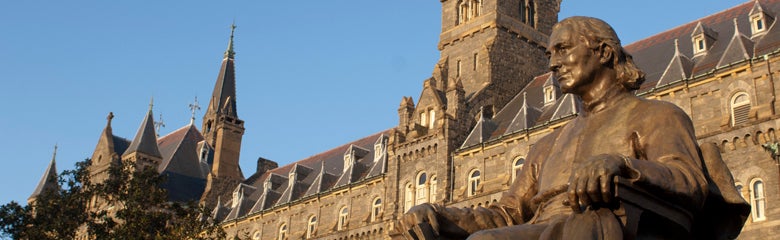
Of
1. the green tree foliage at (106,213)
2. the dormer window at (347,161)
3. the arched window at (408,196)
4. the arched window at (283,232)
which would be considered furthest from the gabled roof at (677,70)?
the arched window at (283,232)

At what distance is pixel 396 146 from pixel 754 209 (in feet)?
63.8

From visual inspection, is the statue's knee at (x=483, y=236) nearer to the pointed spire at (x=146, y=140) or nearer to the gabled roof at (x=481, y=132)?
the gabled roof at (x=481, y=132)

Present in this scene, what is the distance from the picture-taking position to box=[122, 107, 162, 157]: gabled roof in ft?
215

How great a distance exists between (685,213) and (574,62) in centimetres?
142

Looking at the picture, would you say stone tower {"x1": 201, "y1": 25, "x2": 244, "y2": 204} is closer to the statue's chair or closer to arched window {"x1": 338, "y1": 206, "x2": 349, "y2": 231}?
arched window {"x1": 338, "y1": 206, "x2": 349, "y2": 231}

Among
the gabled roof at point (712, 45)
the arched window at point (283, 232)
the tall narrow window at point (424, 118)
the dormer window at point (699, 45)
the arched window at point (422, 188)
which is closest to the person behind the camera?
the gabled roof at point (712, 45)

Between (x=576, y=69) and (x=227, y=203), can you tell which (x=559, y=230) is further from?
(x=227, y=203)

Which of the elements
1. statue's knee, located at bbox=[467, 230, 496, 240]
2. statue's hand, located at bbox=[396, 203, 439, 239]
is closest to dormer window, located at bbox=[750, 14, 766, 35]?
statue's hand, located at bbox=[396, 203, 439, 239]

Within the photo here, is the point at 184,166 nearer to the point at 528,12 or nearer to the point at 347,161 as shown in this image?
the point at 347,161

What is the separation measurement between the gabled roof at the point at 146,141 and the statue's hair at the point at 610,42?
202 feet

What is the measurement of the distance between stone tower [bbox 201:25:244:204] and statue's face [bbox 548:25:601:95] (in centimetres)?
5920

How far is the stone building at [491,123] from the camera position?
30625 mm

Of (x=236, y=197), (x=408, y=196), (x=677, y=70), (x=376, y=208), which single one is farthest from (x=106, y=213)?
(x=236, y=197)

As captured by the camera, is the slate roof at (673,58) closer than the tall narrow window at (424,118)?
Yes
